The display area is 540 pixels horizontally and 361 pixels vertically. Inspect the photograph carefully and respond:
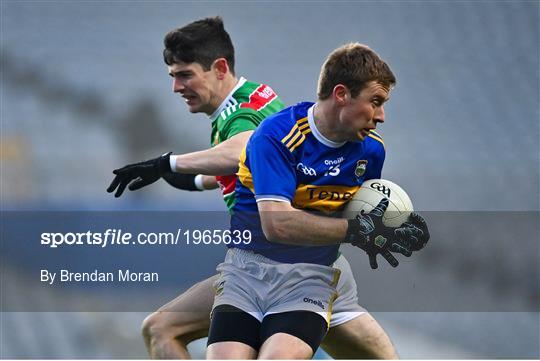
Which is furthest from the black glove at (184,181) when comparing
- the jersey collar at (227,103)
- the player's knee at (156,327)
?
the player's knee at (156,327)

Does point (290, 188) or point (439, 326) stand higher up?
point (290, 188)

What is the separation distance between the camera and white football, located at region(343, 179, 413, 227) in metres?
3.75

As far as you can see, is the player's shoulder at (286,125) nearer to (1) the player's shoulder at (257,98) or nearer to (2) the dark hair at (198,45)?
(1) the player's shoulder at (257,98)

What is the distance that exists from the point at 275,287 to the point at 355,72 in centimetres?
89

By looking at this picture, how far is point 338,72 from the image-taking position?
3.63 m

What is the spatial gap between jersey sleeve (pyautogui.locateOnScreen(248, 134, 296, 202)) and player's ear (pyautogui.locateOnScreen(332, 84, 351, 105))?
271mm

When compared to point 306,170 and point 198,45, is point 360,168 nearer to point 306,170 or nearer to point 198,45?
point 306,170

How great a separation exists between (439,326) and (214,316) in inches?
109

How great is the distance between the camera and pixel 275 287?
3770 millimetres

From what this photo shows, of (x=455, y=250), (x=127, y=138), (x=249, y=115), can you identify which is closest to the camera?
(x=249, y=115)

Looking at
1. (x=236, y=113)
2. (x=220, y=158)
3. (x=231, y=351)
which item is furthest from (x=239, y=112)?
(x=231, y=351)

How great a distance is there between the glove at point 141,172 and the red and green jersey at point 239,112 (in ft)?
0.82

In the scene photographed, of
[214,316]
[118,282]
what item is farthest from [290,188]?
[118,282]

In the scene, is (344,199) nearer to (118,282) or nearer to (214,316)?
(214,316)
